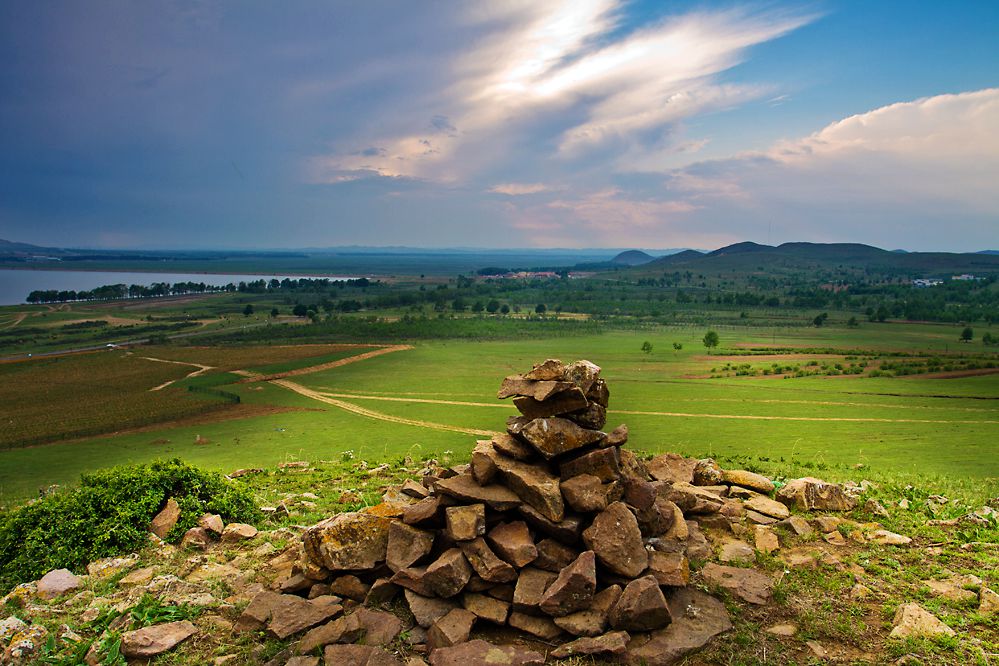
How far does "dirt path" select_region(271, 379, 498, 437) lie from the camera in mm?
31987

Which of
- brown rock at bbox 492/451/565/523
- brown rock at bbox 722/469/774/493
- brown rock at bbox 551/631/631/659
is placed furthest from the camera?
brown rock at bbox 722/469/774/493

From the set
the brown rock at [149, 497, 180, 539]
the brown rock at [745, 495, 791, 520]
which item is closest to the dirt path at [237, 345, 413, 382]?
the brown rock at [149, 497, 180, 539]

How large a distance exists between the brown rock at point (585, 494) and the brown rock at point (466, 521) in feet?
5.08

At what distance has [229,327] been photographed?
75062mm

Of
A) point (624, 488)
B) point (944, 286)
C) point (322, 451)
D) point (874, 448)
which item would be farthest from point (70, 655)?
point (944, 286)

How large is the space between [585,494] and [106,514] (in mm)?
10782

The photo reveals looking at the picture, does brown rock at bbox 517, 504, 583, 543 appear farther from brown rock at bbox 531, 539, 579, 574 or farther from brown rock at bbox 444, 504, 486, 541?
brown rock at bbox 444, 504, 486, 541

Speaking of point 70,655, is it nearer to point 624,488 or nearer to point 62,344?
point 624,488

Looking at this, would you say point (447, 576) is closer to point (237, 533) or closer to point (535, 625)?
point (535, 625)

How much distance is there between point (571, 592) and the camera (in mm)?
8336

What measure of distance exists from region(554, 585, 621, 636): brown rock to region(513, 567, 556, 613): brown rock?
43 centimetres

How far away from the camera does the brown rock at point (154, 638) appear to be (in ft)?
25.9

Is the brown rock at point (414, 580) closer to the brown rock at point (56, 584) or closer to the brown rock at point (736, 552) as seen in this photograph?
the brown rock at point (736, 552)

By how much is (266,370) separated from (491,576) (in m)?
47.9
